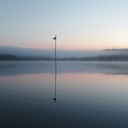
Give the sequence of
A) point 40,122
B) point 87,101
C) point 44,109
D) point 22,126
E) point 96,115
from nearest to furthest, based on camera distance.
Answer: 1. point 22,126
2. point 40,122
3. point 96,115
4. point 44,109
5. point 87,101

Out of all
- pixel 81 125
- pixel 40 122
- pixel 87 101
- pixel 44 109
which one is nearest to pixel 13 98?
pixel 44 109

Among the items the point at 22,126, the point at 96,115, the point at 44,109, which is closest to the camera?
the point at 22,126

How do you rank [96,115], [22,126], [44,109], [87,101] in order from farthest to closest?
1. [87,101]
2. [44,109]
3. [96,115]
4. [22,126]

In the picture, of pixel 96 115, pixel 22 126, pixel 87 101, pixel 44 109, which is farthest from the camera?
pixel 87 101

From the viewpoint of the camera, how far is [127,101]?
14.9 metres

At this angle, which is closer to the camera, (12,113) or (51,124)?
(51,124)

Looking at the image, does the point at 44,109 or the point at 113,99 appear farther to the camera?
the point at 113,99

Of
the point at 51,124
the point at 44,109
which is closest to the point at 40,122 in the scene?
the point at 51,124

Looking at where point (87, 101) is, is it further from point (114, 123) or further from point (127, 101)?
point (114, 123)

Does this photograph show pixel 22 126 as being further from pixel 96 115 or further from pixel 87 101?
pixel 87 101

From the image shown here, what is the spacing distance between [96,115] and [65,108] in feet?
7.01

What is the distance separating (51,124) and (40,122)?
550 mm

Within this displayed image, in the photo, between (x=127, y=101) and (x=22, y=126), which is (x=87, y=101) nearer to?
(x=127, y=101)

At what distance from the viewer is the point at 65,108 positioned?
1282 centimetres
